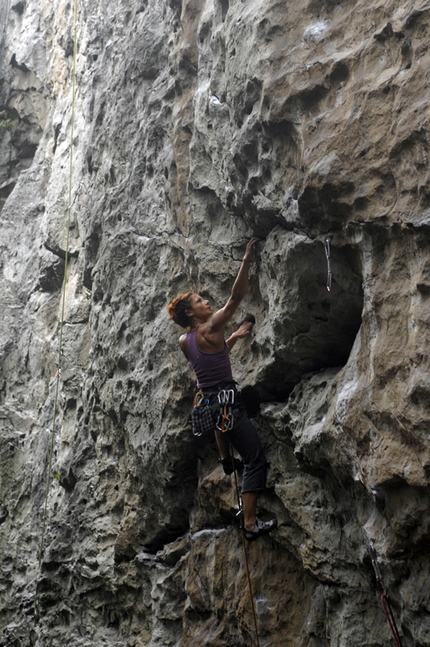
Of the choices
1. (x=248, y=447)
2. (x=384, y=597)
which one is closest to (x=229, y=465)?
(x=248, y=447)

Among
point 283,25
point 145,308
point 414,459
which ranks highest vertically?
point 283,25

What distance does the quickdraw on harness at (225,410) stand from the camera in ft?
16.8

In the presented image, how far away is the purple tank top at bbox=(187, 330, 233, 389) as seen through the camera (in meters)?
5.27

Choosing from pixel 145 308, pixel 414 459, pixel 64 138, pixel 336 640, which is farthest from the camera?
pixel 64 138

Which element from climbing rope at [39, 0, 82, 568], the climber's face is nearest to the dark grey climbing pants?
the climber's face

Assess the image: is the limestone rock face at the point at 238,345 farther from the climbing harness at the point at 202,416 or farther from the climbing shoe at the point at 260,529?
the climbing harness at the point at 202,416

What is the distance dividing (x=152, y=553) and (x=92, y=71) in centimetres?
614

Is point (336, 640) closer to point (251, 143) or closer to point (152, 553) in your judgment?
point (152, 553)

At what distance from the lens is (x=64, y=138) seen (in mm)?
10883

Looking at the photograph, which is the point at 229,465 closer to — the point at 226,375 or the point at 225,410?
the point at 225,410

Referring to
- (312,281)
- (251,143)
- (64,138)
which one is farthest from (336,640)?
(64,138)

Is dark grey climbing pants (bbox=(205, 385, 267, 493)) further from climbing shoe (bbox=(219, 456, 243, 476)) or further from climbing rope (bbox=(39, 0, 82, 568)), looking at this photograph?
climbing rope (bbox=(39, 0, 82, 568))

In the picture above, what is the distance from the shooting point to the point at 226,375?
527cm

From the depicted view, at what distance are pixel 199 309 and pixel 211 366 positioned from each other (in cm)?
45
